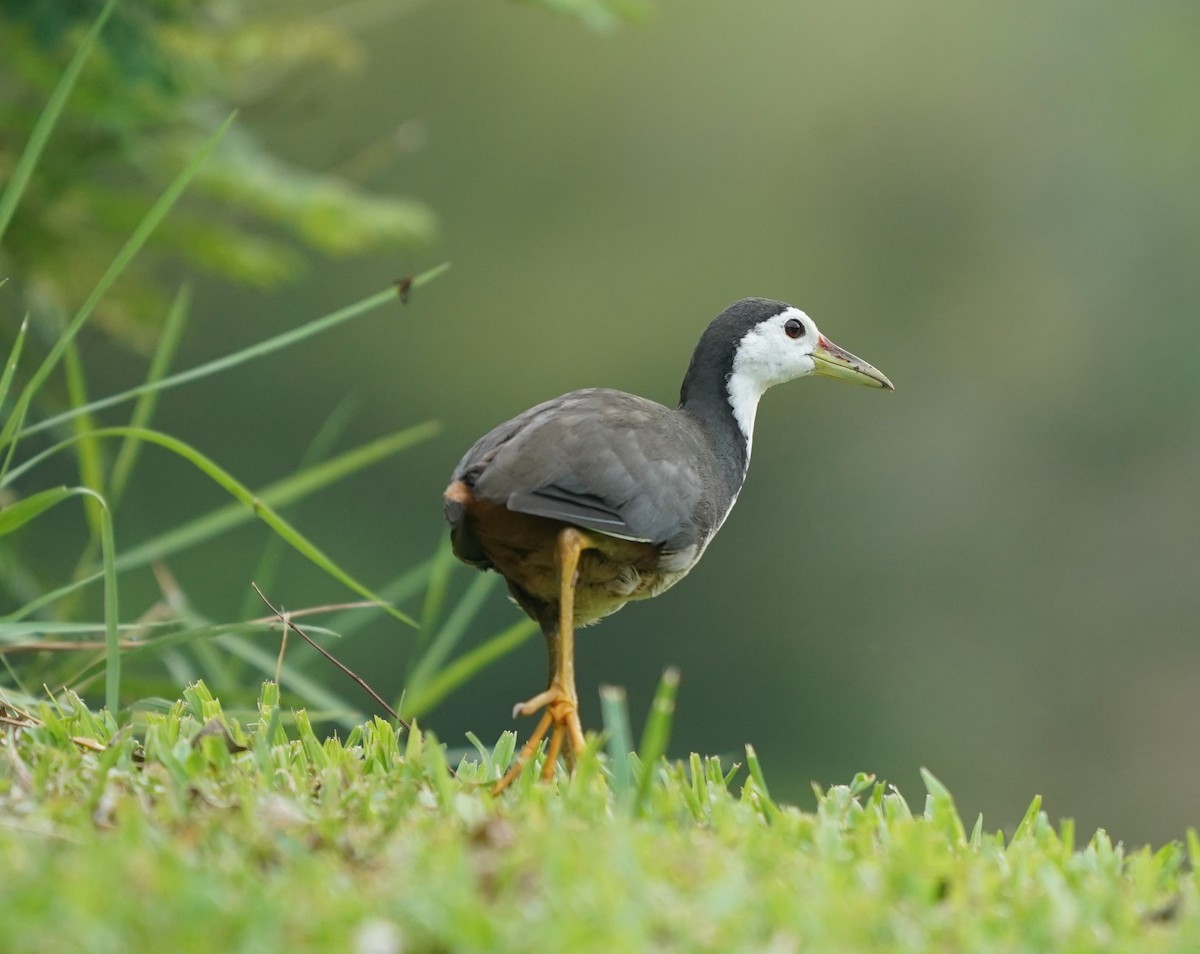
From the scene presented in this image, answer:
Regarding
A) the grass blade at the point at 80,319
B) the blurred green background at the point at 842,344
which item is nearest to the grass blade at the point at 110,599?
the grass blade at the point at 80,319

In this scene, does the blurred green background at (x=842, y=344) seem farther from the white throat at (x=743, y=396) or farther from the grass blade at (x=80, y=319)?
the grass blade at (x=80, y=319)

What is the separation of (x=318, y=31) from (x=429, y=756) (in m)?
3.84

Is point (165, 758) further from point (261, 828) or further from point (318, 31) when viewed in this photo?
point (318, 31)

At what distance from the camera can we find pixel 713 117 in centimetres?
2166

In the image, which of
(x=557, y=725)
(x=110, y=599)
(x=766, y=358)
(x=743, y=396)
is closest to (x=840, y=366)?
(x=766, y=358)

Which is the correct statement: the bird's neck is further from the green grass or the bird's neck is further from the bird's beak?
the green grass

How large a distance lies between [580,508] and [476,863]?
1.34m

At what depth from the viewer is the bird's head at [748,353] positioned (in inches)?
190

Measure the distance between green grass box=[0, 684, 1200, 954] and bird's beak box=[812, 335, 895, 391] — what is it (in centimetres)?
170

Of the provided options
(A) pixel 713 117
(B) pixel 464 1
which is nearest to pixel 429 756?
(A) pixel 713 117

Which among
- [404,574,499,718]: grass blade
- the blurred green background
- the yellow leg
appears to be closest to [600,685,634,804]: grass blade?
the yellow leg

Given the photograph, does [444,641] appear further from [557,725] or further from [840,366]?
[840,366]

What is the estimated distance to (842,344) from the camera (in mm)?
17875

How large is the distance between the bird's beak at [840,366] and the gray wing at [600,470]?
0.89m
